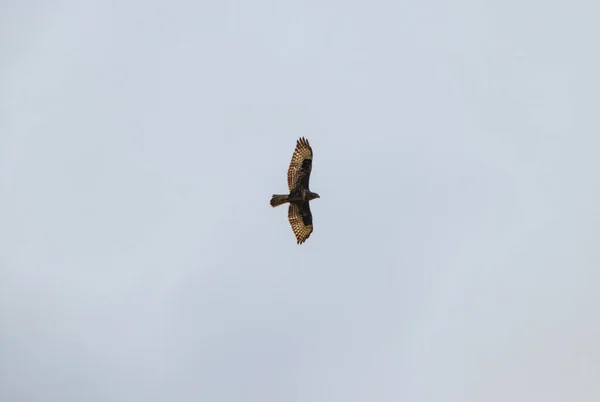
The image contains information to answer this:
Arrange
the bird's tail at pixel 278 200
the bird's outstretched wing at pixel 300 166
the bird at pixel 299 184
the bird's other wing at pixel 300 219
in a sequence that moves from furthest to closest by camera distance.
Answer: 1. the bird's other wing at pixel 300 219
2. the bird's outstretched wing at pixel 300 166
3. the bird at pixel 299 184
4. the bird's tail at pixel 278 200

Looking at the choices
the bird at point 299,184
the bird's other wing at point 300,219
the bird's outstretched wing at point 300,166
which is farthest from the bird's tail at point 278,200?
the bird's other wing at point 300,219

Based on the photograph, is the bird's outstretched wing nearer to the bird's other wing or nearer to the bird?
the bird

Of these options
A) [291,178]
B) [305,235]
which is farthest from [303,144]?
[305,235]

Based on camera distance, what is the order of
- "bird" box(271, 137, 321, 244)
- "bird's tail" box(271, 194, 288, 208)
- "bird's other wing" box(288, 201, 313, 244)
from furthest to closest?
"bird's other wing" box(288, 201, 313, 244) < "bird" box(271, 137, 321, 244) < "bird's tail" box(271, 194, 288, 208)

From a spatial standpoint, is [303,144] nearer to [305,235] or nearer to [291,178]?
[291,178]

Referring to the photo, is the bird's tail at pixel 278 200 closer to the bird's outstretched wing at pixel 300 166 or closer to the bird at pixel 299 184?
the bird at pixel 299 184

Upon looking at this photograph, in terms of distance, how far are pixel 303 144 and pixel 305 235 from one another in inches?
311

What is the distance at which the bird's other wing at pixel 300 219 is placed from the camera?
61.6 m

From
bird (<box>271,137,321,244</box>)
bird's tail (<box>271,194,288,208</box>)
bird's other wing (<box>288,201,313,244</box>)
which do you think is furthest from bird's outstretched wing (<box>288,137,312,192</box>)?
bird's other wing (<box>288,201,313,244</box>)

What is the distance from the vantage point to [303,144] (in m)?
60.4

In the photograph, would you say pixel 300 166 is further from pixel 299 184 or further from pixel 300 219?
pixel 300 219

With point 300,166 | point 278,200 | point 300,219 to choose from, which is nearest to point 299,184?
point 300,166

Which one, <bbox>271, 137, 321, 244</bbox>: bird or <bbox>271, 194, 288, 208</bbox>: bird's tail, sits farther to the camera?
<bbox>271, 137, 321, 244</bbox>: bird

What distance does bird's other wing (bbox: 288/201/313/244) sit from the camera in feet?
202
